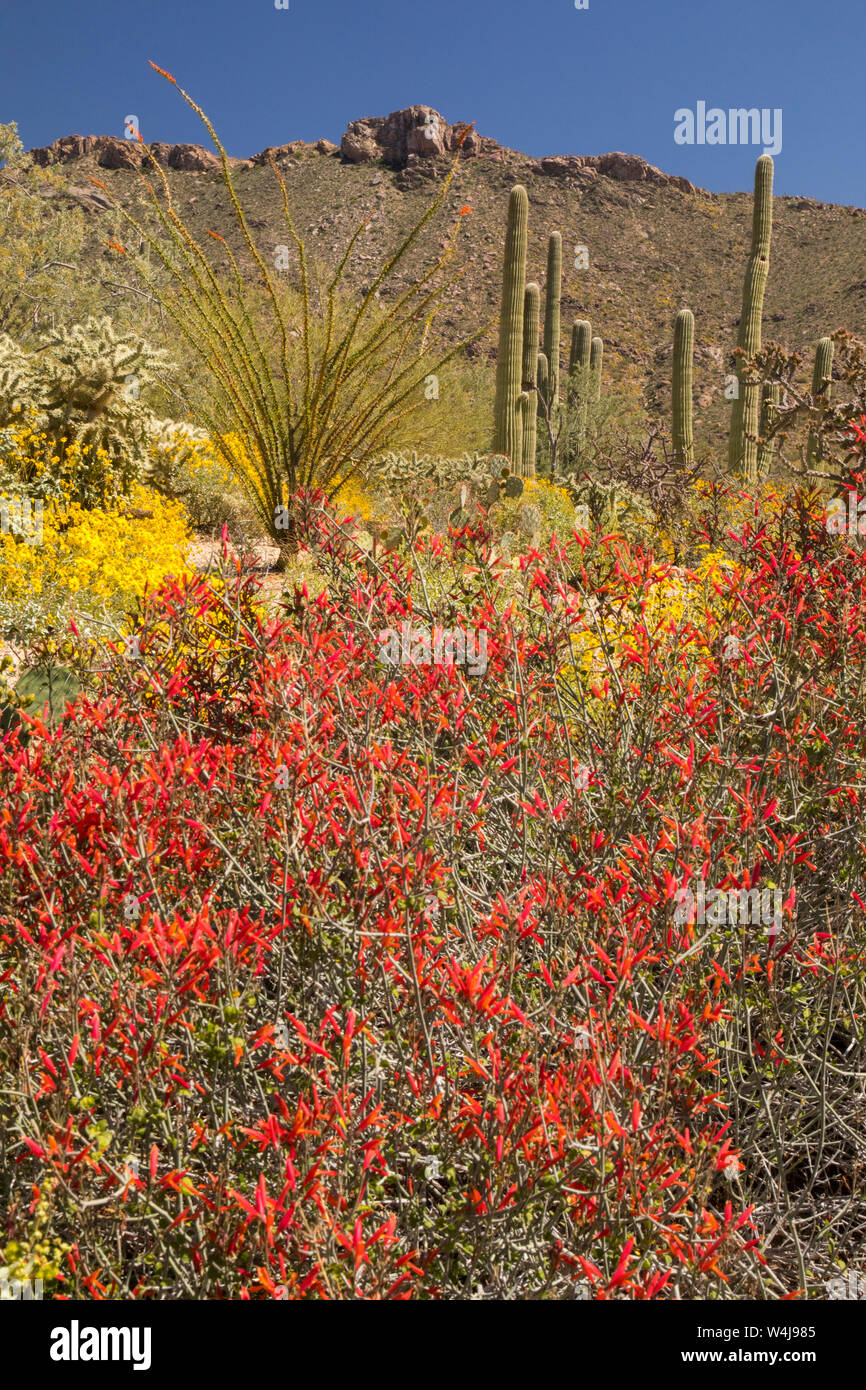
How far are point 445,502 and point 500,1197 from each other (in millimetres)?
8428

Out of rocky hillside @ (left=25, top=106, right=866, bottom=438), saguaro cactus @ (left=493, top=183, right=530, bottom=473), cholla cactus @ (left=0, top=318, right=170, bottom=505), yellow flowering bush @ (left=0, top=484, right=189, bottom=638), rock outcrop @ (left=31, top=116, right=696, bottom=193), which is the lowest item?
yellow flowering bush @ (left=0, top=484, right=189, bottom=638)

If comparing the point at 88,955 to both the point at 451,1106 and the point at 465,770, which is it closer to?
the point at 451,1106

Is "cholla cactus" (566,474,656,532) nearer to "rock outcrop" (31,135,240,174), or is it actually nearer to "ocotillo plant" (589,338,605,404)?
"ocotillo plant" (589,338,605,404)

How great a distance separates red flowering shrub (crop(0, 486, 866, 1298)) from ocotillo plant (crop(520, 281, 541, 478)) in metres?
11.0

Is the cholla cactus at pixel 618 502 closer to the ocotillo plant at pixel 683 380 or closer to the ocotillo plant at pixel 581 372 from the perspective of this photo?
the ocotillo plant at pixel 683 380

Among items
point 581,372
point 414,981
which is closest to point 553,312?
point 581,372

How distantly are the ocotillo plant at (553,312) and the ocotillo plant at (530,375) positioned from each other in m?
0.85

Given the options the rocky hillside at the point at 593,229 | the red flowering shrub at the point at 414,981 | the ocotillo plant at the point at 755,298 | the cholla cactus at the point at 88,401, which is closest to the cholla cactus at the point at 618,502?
the cholla cactus at the point at 88,401

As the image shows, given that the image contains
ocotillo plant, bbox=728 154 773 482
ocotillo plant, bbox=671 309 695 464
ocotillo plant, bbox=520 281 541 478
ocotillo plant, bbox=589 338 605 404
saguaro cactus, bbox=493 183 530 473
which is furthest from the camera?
ocotillo plant, bbox=589 338 605 404

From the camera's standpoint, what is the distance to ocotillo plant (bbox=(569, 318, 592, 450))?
60.5ft

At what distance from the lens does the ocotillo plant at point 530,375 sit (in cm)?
1310

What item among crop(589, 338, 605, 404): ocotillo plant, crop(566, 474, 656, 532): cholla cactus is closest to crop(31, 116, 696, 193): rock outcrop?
crop(589, 338, 605, 404): ocotillo plant

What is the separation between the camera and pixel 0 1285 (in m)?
1.08
